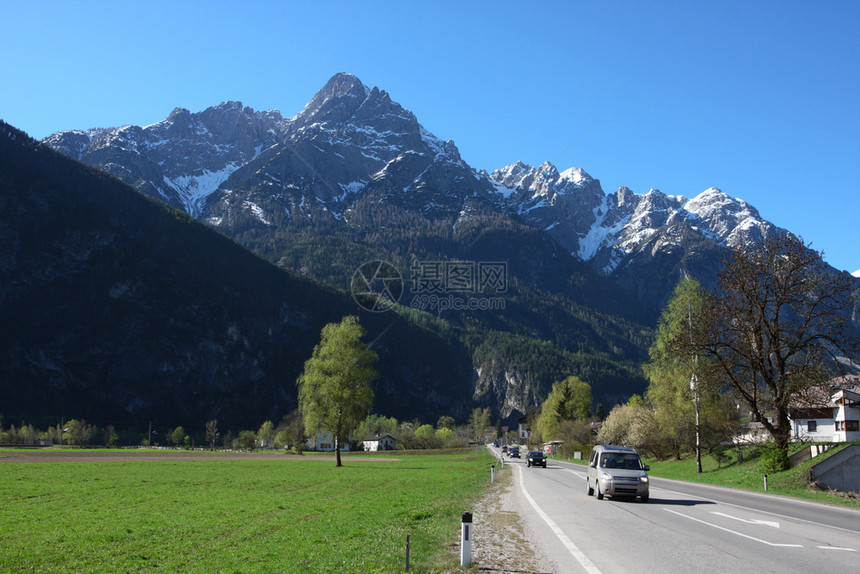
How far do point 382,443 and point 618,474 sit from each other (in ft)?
419

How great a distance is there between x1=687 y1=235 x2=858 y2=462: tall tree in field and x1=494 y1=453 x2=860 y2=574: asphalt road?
35.7 feet

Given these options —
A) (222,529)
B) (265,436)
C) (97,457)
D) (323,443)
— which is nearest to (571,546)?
(222,529)

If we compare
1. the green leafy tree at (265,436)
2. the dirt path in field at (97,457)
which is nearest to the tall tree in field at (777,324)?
the dirt path in field at (97,457)

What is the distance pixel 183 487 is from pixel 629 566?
25.2m

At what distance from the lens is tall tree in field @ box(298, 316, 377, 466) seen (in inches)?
2087

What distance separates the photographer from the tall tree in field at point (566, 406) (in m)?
103

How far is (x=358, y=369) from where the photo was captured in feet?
178

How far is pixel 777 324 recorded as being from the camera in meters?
32.0

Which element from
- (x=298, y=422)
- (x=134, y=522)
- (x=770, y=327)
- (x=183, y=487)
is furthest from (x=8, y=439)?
(x=770, y=327)

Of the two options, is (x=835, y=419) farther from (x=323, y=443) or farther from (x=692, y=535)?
(x=323, y=443)

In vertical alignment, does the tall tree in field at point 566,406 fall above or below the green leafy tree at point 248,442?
above

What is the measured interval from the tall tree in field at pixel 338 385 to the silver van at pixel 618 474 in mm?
33011

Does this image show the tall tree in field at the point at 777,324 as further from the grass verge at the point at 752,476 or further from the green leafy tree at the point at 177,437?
the green leafy tree at the point at 177,437

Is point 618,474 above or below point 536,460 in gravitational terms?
above
